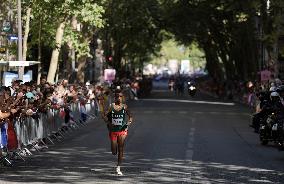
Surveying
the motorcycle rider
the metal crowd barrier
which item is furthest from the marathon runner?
the motorcycle rider

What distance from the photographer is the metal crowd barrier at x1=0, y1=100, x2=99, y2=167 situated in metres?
20.4

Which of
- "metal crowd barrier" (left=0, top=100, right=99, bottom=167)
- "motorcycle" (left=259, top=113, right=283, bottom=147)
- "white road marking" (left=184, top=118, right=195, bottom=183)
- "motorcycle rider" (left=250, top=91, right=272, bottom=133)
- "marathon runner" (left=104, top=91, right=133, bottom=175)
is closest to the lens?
"white road marking" (left=184, top=118, right=195, bottom=183)

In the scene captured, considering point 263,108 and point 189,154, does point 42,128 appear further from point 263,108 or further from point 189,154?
point 263,108

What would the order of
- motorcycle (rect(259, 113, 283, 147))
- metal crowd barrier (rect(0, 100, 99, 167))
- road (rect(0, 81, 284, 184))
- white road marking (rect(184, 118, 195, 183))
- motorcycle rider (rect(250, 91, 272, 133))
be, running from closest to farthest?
road (rect(0, 81, 284, 184)) → white road marking (rect(184, 118, 195, 183)) → metal crowd barrier (rect(0, 100, 99, 167)) → motorcycle (rect(259, 113, 283, 147)) → motorcycle rider (rect(250, 91, 272, 133))

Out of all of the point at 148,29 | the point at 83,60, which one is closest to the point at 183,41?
the point at 148,29

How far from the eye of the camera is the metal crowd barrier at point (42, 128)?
20.4 m

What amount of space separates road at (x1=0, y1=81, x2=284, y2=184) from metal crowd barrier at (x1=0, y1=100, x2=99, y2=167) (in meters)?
0.40

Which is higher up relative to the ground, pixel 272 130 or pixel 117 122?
pixel 117 122

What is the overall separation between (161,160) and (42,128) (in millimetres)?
5966

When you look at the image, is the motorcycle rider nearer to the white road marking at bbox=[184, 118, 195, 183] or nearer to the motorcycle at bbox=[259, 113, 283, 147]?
the motorcycle at bbox=[259, 113, 283, 147]

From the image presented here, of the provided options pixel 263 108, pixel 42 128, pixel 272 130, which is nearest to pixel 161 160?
pixel 272 130

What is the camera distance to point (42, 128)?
24.4m

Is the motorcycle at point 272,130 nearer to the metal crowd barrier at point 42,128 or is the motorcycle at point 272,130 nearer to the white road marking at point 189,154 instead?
the white road marking at point 189,154

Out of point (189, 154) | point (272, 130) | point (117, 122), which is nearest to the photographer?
point (117, 122)
